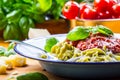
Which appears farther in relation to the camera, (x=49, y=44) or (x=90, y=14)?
(x=90, y=14)

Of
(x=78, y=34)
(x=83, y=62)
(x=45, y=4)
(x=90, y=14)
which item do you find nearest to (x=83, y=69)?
(x=83, y=62)

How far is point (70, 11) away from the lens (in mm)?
1399

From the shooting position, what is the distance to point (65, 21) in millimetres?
1559

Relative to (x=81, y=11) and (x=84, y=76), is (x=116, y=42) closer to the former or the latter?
(x=84, y=76)

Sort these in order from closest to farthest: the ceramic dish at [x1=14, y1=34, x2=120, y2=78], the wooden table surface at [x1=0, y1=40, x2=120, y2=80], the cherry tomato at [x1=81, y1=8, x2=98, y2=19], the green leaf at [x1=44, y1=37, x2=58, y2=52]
A: the ceramic dish at [x1=14, y1=34, x2=120, y2=78], the wooden table surface at [x1=0, y1=40, x2=120, y2=80], the green leaf at [x1=44, y1=37, x2=58, y2=52], the cherry tomato at [x1=81, y1=8, x2=98, y2=19]

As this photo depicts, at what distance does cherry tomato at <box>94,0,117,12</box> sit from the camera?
1.37m

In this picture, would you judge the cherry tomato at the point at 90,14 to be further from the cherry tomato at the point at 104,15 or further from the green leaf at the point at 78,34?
the green leaf at the point at 78,34

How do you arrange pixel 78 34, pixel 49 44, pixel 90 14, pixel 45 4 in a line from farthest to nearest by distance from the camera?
pixel 45 4 → pixel 90 14 → pixel 49 44 → pixel 78 34

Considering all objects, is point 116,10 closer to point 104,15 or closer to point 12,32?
point 104,15

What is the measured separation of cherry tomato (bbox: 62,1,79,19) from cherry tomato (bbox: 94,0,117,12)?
80mm

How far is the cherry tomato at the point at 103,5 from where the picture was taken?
1.37 meters

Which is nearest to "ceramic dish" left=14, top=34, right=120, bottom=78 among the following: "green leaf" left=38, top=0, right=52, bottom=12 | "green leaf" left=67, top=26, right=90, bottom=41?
"green leaf" left=67, top=26, right=90, bottom=41

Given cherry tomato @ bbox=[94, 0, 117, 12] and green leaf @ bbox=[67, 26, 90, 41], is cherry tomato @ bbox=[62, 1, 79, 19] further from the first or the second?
green leaf @ bbox=[67, 26, 90, 41]

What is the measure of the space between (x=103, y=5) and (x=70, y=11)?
0.43 ft
